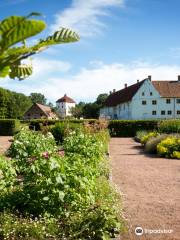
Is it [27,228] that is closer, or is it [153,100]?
[27,228]

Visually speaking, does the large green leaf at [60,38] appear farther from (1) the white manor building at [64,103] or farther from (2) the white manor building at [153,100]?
(1) the white manor building at [64,103]

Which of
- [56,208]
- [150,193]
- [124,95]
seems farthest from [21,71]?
[124,95]

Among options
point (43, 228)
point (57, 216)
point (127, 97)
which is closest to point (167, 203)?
point (57, 216)

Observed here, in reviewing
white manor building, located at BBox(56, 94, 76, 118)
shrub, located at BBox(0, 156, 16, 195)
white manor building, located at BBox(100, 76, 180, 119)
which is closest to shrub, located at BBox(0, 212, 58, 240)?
shrub, located at BBox(0, 156, 16, 195)

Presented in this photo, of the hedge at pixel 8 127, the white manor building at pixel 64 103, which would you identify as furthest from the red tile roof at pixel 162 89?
the white manor building at pixel 64 103

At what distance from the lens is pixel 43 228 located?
5.01 m

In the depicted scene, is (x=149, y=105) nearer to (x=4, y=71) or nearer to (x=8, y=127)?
(x=8, y=127)

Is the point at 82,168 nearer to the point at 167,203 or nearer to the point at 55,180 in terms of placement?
the point at 55,180

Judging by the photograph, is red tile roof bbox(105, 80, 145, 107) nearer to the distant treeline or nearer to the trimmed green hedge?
the distant treeline

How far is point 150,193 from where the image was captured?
9.12 meters

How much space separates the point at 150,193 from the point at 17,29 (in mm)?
8383

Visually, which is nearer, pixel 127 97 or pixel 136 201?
pixel 136 201

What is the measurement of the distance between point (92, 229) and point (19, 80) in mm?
4071

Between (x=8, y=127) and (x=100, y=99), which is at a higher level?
(x=100, y=99)
